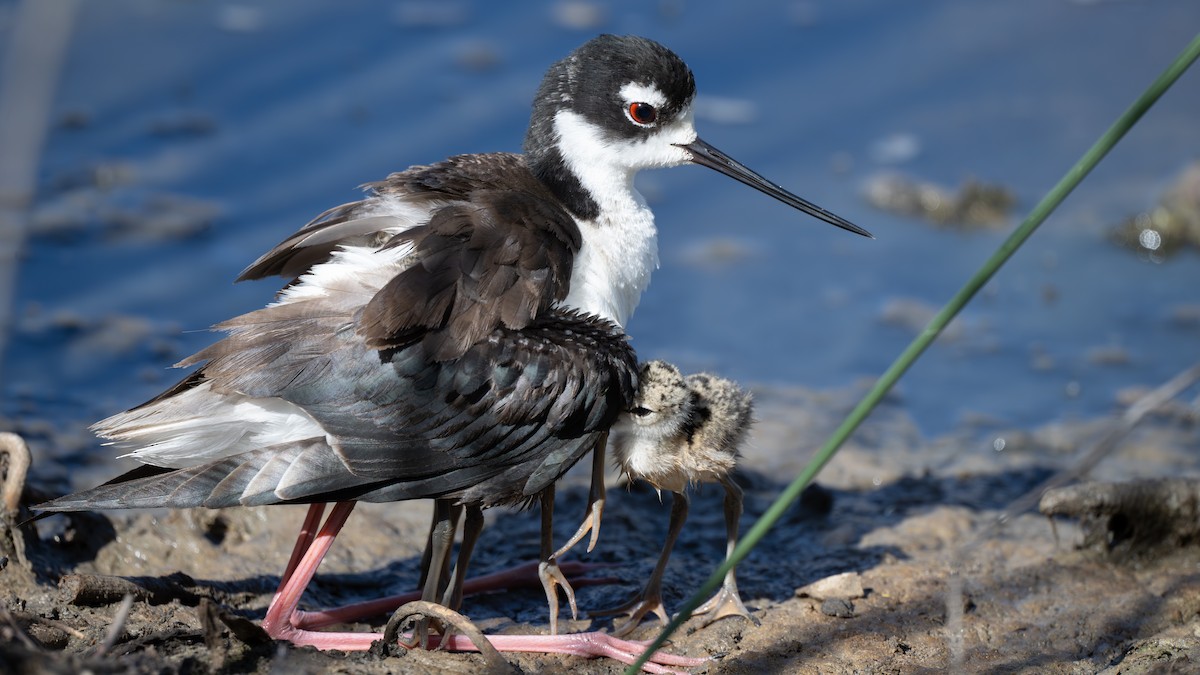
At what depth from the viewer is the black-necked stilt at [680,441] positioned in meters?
4.23

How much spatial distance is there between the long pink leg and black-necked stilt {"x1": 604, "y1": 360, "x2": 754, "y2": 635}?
272 millimetres

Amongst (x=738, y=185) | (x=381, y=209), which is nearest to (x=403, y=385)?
(x=381, y=209)

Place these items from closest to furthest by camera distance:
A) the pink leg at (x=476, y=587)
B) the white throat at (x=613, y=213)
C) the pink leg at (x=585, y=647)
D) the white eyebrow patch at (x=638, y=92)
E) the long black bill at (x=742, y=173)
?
1. the pink leg at (x=585, y=647)
2. the pink leg at (x=476, y=587)
3. the white throat at (x=613, y=213)
4. the white eyebrow patch at (x=638, y=92)
5. the long black bill at (x=742, y=173)

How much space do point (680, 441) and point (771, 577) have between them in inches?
39.5

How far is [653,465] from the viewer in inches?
171

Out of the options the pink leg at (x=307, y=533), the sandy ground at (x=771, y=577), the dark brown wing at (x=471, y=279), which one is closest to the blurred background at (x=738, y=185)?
the sandy ground at (x=771, y=577)

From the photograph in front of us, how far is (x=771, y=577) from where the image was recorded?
198 inches

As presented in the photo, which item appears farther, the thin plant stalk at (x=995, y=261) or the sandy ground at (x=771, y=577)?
the sandy ground at (x=771, y=577)

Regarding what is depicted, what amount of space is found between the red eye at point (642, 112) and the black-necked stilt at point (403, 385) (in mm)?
654

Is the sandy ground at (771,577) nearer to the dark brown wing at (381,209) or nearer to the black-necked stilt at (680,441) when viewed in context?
the black-necked stilt at (680,441)

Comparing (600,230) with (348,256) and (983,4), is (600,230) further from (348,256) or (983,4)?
(983,4)

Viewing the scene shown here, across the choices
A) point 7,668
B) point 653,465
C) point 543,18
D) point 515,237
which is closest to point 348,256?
point 515,237

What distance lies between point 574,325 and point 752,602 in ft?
4.30

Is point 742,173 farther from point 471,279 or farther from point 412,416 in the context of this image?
point 412,416
